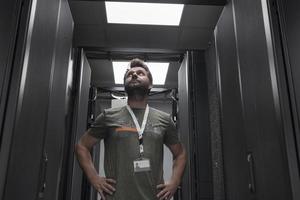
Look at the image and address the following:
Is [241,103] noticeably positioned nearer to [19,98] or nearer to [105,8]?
[19,98]

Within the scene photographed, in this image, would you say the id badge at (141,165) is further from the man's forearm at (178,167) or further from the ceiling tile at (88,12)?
the ceiling tile at (88,12)

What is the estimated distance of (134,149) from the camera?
4.17ft

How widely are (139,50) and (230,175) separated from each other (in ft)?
5.40

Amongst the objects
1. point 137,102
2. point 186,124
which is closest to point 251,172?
point 137,102

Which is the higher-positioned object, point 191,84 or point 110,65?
point 110,65

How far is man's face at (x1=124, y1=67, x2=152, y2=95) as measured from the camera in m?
1.43

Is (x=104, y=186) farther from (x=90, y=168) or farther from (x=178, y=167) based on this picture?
(x=178, y=167)

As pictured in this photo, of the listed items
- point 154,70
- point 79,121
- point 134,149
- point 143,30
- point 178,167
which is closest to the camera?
point 134,149

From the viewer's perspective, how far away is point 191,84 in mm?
2381

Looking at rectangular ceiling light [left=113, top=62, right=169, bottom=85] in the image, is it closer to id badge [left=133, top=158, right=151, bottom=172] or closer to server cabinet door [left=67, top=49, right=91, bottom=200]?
server cabinet door [left=67, top=49, right=91, bottom=200]

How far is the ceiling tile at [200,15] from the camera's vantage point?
7.79ft

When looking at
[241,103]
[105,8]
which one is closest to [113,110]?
[241,103]

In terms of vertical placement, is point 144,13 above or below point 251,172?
above

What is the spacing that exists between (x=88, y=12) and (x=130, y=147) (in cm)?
159
